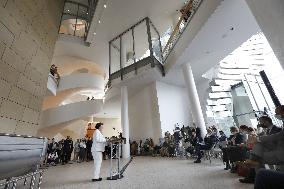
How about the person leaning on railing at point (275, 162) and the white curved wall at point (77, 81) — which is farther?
the white curved wall at point (77, 81)

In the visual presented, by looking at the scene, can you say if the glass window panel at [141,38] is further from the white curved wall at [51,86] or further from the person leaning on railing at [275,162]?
the person leaning on railing at [275,162]

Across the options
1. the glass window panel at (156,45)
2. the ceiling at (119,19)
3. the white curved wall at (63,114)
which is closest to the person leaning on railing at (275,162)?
the glass window panel at (156,45)

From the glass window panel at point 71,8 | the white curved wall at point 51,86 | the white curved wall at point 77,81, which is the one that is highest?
the glass window panel at point 71,8

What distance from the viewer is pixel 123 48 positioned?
13.3m

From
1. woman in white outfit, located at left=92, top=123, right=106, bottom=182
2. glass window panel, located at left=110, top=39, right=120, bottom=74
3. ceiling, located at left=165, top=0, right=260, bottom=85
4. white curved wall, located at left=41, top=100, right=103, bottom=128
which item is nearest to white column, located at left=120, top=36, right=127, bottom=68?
glass window panel, located at left=110, top=39, right=120, bottom=74

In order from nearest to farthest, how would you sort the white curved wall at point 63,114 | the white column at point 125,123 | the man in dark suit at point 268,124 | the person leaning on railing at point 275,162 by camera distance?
the person leaning on railing at point 275,162
the man in dark suit at point 268,124
the white curved wall at point 63,114
the white column at point 125,123

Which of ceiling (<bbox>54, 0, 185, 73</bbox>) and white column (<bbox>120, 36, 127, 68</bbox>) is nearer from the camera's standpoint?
ceiling (<bbox>54, 0, 185, 73</bbox>)

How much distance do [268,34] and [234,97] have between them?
10242 millimetres

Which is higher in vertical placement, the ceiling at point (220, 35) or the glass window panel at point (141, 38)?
the glass window panel at point (141, 38)

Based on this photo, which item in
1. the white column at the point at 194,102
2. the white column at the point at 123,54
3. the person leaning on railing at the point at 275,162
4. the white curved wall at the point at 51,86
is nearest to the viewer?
the person leaning on railing at the point at 275,162

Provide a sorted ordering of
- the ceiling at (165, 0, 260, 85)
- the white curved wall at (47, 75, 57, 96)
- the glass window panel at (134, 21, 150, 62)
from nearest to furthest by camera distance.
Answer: the ceiling at (165, 0, 260, 85)
the white curved wall at (47, 75, 57, 96)
the glass window panel at (134, 21, 150, 62)

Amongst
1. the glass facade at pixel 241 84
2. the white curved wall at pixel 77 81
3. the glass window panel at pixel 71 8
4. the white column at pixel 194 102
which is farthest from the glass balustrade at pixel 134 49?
the glass facade at pixel 241 84

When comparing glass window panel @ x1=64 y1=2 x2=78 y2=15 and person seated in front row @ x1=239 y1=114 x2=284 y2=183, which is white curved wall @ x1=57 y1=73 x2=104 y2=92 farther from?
person seated in front row @ x1=239 y1=114 x2=284 y2=183

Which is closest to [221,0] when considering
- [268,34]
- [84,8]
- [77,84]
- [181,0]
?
[268,34]
